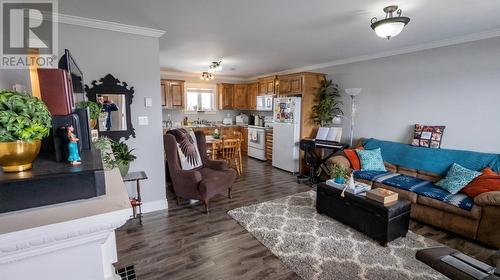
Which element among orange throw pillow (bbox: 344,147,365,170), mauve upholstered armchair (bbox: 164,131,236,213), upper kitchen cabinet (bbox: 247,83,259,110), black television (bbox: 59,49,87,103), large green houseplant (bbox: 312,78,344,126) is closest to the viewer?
black television (bbox: 59,49,87,103)

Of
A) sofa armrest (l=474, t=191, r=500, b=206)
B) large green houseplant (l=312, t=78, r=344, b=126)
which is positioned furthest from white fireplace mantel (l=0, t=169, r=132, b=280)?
large green houseplant (l=312, t=78, r=344, b=126)

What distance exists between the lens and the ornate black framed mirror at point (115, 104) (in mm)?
2871

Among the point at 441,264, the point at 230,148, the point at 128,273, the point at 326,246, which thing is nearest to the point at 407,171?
the point at 326,246

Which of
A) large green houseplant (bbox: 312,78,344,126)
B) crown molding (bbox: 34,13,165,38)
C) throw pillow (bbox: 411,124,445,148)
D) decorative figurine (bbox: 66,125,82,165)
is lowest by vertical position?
throw pillow (bbox: 411,124,445,148)

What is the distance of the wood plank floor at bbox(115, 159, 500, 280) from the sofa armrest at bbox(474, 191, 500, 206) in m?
0.48

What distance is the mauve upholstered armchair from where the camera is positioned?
3.25m

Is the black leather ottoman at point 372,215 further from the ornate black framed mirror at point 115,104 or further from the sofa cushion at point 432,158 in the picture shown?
the ornate black framed mirror at point 115,104

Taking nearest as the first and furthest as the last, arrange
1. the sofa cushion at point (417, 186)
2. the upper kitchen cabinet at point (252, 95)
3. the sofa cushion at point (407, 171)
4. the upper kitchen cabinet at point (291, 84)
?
the sofa cushion at point (417, 186)
the sofa cushion at point (407, 171)
the upper kitchen cabinet at point (291, 84)
the upper kitchen cabinet at point (252, 95)

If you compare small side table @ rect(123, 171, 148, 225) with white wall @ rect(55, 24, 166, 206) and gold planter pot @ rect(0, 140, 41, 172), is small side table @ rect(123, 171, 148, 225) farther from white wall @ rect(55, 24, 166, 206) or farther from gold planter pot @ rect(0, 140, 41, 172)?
gold planter pot @ rect(0, 140, 41, 172)

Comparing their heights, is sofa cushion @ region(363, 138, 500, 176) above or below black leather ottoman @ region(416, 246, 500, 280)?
above

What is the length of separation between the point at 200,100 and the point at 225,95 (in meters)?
0.80

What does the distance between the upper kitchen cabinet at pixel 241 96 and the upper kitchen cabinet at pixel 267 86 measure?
95 centimetres

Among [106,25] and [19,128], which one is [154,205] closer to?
[106,25]

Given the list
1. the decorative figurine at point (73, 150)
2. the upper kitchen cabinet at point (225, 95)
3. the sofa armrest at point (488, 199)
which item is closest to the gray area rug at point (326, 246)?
the sofa armrest at point (488, 199)
